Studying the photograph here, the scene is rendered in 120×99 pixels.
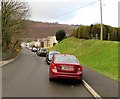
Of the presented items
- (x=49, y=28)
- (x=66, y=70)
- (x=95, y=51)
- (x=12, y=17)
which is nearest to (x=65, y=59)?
(x=66, y=70)

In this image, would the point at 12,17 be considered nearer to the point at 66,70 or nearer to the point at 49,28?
the point at 66,70

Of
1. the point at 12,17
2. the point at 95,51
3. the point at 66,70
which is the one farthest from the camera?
the point at 12,17

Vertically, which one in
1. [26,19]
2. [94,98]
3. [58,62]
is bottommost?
[94,98]

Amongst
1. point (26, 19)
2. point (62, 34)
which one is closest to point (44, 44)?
point (62, 34)

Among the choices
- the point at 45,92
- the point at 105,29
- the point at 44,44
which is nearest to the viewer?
the point at 45,92

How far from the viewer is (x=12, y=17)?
52.1m

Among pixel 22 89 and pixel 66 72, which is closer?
pixel 22 89

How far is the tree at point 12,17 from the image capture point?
1977 inches

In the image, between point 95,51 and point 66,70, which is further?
point 95,51

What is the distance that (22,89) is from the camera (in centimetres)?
1309

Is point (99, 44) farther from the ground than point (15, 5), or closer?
closer

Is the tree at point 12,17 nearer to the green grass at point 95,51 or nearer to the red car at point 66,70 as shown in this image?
the green grass at point 95,51

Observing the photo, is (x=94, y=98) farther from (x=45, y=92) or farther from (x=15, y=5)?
(x=15, y=5)

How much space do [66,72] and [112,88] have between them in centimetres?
311
